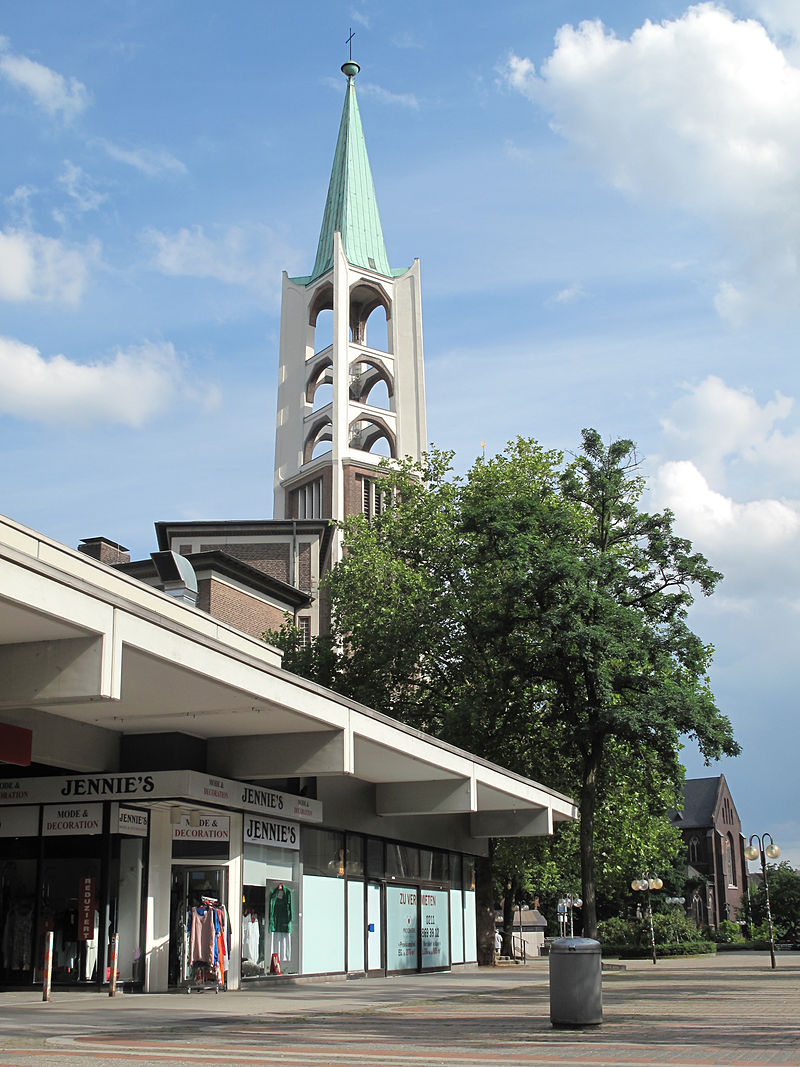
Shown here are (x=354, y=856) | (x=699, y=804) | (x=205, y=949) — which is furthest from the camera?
(x=699, y=804)

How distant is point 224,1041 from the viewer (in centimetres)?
1172

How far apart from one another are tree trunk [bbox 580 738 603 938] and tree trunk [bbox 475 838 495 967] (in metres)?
4.17

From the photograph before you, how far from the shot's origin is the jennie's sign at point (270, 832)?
843 inches

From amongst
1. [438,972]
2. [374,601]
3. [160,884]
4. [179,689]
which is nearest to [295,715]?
[179,689]

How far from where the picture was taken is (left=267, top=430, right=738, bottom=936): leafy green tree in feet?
99.9

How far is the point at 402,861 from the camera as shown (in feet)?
91.6

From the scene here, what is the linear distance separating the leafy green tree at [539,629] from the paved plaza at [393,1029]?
10099 mm

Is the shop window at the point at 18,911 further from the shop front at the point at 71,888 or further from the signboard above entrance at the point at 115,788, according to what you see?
the signboard above entrance at the point at 115,788

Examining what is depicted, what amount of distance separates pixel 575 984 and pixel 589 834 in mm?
18031

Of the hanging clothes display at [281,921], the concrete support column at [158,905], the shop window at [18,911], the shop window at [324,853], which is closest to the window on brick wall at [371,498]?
the shop window at [324,853]

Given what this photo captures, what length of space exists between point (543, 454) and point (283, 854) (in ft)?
73.1

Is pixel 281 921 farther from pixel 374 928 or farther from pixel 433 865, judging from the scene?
pixel 433 865

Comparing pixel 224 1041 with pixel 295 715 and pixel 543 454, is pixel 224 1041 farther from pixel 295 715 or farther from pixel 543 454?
pixel 543 454

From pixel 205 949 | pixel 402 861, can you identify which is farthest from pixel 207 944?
pixel 402 861
